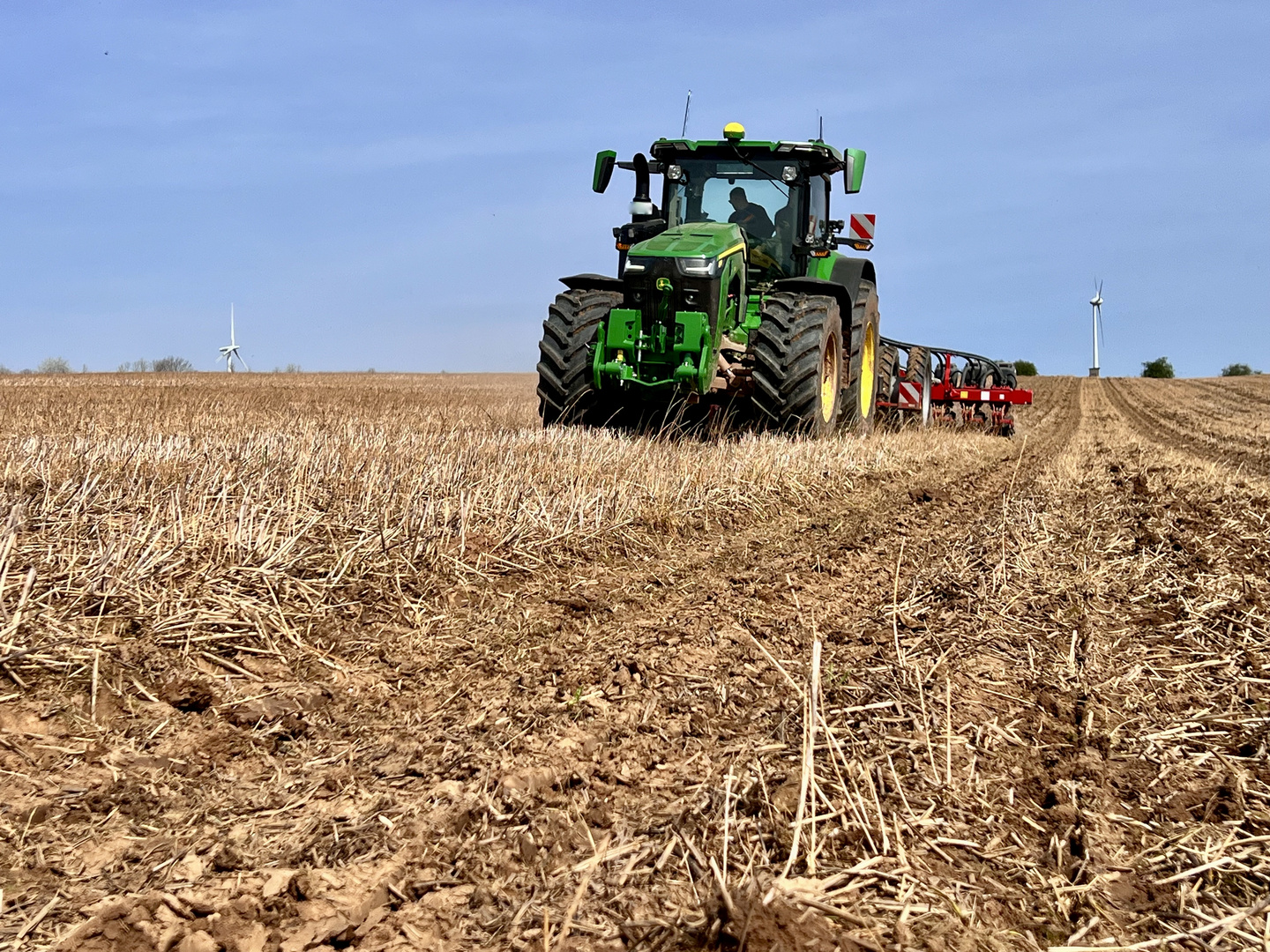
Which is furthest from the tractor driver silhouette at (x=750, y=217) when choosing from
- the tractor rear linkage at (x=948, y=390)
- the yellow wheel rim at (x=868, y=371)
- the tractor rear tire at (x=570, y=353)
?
the tractor rear linkage at (x=948, y=390)

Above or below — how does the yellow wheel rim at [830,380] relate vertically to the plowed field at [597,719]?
above

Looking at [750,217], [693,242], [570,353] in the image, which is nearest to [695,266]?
[693,242]

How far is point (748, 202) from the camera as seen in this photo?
955 centimetres

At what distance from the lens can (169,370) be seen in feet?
125

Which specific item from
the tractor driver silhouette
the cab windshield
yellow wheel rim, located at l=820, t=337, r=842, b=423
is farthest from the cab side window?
yellow wheel rim, located at l=820, t=337, r=842, b=423

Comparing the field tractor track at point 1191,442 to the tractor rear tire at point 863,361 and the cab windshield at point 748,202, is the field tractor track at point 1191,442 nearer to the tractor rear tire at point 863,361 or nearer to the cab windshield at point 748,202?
the tractor rear tire at point 863,361

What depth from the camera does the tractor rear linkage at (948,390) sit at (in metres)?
13.3

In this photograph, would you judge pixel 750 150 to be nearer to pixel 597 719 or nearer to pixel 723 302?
pixel 723 302

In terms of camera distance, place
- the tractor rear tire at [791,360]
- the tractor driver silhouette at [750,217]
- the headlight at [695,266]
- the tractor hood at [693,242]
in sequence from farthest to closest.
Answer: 1. the tractor driver silhouette at [750,217]
2. the tractor rear tire at [791,360]
3. the tractor hood at [693,242]
4. the headlight at [695,266]

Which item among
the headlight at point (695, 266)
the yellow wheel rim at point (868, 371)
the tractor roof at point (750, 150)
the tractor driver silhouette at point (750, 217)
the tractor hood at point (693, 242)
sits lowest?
the yellow wheel rim at point (868, 371)

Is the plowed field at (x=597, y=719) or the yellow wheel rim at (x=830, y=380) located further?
the yellow wheel rim at (x=830, y=380)

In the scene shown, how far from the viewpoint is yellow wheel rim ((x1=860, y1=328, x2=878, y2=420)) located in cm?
1093

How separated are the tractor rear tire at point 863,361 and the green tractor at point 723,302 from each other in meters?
0.03

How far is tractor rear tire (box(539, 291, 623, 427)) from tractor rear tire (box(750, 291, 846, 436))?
124cm
